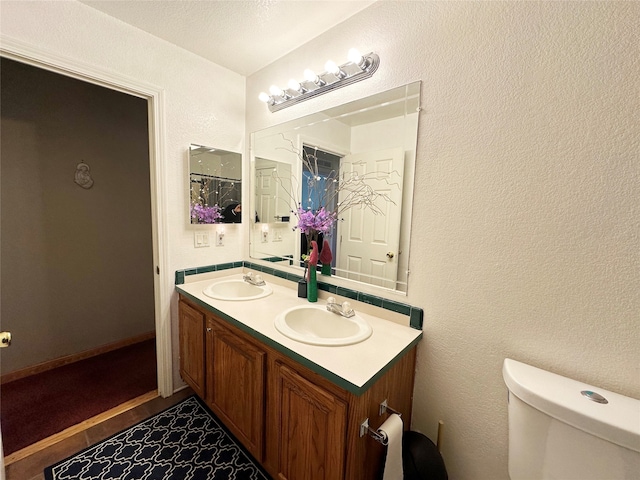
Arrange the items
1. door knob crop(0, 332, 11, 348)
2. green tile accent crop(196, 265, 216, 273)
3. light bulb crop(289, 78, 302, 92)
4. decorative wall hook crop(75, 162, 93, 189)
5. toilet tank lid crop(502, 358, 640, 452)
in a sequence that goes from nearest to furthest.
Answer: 1. toilet tank lid crop(502, 358, 640, 452)
2. door knob crop(0, 332, 11, 348)
3. light bulb crop(289, 78, 302, 92)
4. green tile accent crop(196, 265, 216, 273)
5. decorative wall hook crop(75, 162, 93, 189)

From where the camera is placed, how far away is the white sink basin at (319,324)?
1.23 metres

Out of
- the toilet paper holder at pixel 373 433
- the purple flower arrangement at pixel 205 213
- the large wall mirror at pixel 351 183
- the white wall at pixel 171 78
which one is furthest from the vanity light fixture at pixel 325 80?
the toilet paper holder at pixel 373 433

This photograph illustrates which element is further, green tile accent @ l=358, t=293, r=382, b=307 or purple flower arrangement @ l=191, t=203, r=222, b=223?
purple flower arrangement @ l=191, t=203, r=222, b=223

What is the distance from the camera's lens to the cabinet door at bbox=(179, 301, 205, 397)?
1653mm

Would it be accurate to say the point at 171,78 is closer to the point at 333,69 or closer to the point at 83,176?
the point at 333,69

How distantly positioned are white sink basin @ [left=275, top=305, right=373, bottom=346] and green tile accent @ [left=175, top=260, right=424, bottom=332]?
115mm

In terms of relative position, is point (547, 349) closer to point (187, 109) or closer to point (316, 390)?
point (316, 390)

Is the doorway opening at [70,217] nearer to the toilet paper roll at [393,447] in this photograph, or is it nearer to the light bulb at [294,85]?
the light bulb at [294,85]

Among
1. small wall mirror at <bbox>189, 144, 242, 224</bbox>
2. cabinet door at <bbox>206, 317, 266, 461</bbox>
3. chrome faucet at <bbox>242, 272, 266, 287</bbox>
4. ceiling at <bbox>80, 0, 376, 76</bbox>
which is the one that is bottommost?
cabinet door at <bbox>206, 317, 266, 461</bbox>

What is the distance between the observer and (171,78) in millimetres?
1727

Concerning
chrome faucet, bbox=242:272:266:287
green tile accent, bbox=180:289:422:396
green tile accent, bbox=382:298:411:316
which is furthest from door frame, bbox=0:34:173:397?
green tile accent, bbox=382:298:411:316

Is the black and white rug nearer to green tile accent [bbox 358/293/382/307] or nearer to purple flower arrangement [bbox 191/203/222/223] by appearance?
green tile accent [bbox 358/293/382/307]

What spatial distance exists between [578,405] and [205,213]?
2.05 m

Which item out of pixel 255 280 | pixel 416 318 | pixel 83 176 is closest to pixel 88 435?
pixel 255 280
